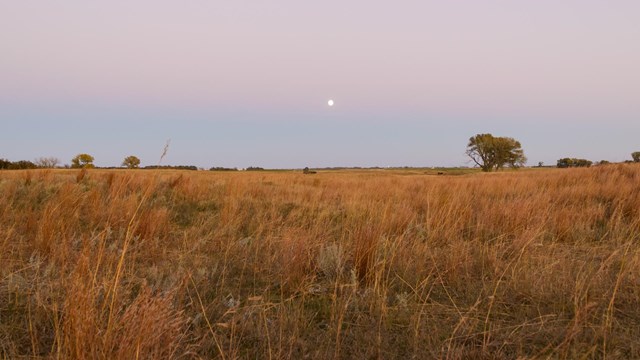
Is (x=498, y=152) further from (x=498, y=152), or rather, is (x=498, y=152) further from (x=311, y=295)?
(x=311, y=295)

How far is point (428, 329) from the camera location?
2.12 m

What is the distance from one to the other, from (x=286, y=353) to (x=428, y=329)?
85 cm

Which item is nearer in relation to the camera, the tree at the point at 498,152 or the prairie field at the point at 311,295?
the prairie field at the point at 311,295

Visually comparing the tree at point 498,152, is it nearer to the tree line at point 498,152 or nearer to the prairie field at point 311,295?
the tree line at point 498,152

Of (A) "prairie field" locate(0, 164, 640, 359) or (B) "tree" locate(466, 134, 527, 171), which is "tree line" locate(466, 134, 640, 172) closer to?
(B) "tree" locate(466, 134, 527, 171)

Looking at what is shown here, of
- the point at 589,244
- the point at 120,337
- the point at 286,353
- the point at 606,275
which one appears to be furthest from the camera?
the point at 589,244

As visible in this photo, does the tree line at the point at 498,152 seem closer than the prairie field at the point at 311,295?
No

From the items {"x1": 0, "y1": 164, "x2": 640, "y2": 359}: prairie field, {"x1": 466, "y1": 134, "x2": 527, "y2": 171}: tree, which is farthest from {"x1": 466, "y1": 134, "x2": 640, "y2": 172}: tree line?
{"x1": 0, "y1": 164, "x2": 640, "y2": 359}: prairie field

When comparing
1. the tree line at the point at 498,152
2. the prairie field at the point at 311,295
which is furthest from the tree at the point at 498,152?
the prairie field at the point at 311,295

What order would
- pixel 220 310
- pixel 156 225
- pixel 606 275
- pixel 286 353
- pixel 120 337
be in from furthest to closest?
pixel 156 225 → pixel 606 275 → pixel 220 310 → pixel 286 353 → pixel 120 337

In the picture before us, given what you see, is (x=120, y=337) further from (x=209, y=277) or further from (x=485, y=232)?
(x=485, y=232)

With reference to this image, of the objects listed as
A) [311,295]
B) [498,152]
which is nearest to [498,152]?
[498,152]

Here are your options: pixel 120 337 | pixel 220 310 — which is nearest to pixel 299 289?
pixel 220 310

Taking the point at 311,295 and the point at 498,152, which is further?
the point at 498,152
